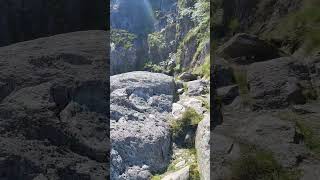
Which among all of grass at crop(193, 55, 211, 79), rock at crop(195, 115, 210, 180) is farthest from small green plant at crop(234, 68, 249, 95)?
grass at crop(193, 55, 211, 79)

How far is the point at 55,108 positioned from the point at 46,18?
2.32ft

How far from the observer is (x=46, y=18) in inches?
135

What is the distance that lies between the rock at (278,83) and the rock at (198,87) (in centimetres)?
153

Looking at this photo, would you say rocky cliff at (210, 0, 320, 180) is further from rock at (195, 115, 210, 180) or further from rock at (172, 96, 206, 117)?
rock at (172, 96, 206, 117)

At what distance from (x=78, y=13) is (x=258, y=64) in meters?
1.41

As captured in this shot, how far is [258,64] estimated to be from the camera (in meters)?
3.17

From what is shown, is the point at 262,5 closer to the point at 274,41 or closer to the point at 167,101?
the point at 274,41

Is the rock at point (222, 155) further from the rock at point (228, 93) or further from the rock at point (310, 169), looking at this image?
the rock at point (310, 169)

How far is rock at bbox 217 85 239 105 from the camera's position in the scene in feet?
10.4

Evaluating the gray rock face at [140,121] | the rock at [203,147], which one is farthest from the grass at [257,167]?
the gray rock face at [140,121]

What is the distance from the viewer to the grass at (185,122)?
4.53 meters

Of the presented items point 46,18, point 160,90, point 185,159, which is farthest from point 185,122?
point 46,18

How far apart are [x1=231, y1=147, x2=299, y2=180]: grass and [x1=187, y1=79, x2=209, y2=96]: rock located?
168cm

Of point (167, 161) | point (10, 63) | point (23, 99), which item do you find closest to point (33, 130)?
point (23, 99)
